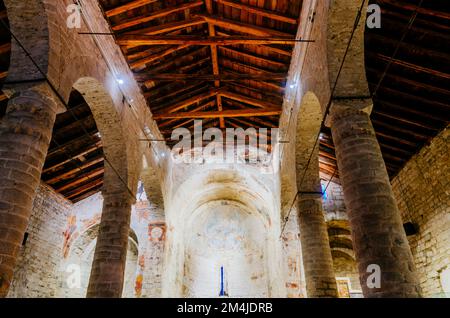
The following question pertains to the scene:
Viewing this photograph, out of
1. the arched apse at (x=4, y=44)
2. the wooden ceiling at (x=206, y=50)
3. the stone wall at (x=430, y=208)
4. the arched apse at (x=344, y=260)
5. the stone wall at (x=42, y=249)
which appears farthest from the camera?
the arched apse at (x=344, y=260)

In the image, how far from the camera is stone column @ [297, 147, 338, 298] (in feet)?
25.7

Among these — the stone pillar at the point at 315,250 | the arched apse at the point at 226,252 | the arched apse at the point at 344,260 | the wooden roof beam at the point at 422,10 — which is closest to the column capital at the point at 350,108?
the wooden roof beam at the point at 422,10

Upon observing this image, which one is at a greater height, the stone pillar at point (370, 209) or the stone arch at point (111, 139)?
the stone arch at point (111, 139)

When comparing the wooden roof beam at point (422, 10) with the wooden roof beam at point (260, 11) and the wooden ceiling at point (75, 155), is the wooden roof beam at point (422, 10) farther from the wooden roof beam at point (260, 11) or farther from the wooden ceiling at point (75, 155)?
the wooden ceiling at point (75, 155)

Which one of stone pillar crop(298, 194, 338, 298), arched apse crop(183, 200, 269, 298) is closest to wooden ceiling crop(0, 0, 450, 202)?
stone pillar crop(298, 194, 338, 298)

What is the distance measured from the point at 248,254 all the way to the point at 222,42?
12.1 meters

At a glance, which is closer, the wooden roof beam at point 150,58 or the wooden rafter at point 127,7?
the wooden rafter at point 127,7

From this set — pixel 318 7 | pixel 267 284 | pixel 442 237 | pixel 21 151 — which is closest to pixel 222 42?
pixel 318 7

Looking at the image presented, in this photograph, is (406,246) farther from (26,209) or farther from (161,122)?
(161,122)

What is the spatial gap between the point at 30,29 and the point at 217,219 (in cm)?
1440

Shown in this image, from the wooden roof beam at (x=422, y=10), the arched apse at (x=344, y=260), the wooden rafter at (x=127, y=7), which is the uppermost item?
the wooden rafter at (x=127, y=7)

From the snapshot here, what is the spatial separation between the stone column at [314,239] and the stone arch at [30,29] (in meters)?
6.52

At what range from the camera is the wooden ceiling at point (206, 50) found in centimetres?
812

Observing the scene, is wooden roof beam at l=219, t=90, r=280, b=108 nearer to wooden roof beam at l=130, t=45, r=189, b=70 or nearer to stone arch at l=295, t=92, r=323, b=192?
stone arch at l=295, t=92, r=323, b=192
